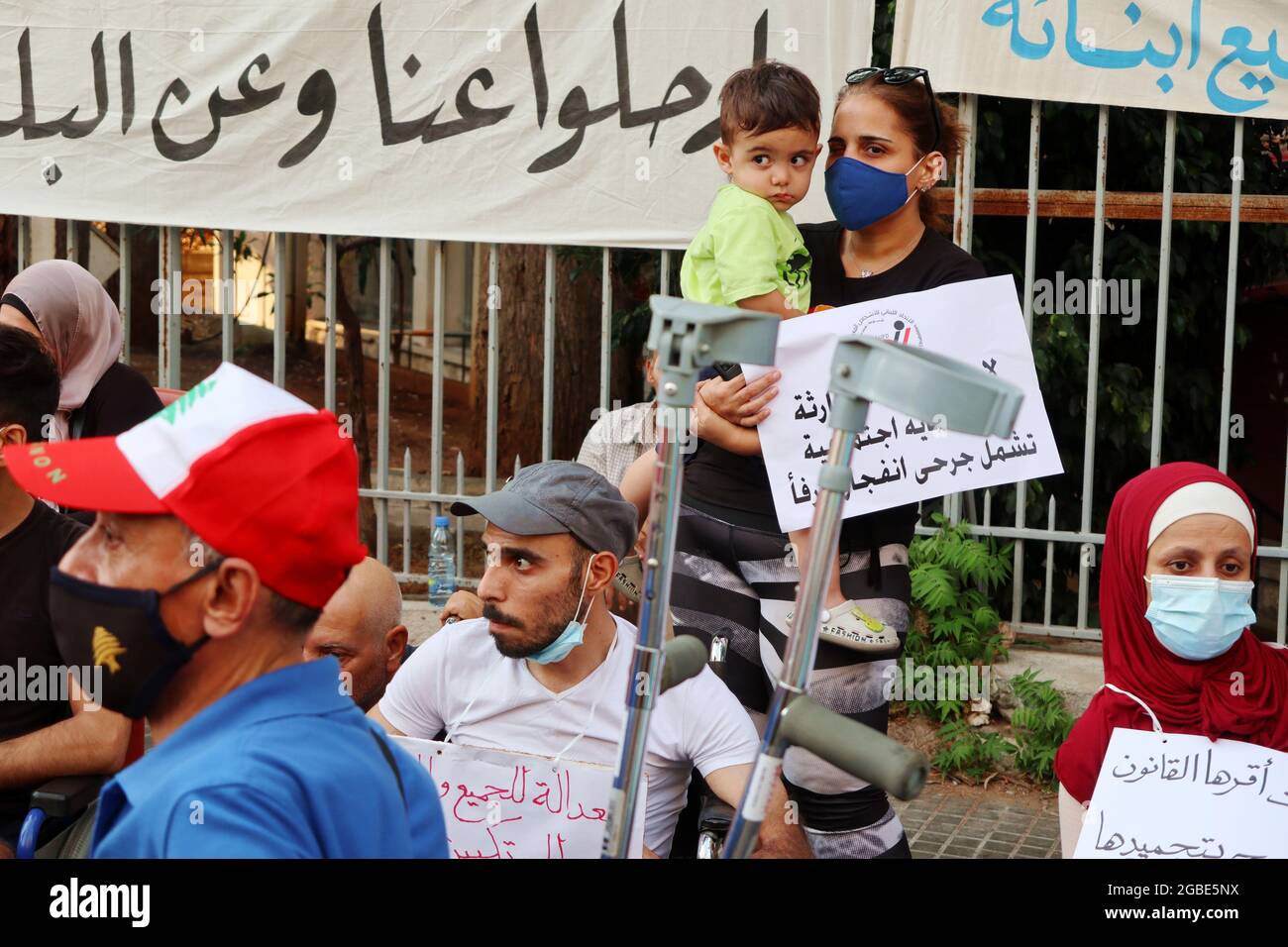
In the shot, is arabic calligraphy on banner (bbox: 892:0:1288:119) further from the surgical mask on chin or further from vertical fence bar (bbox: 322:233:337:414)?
the surgical mask on chin

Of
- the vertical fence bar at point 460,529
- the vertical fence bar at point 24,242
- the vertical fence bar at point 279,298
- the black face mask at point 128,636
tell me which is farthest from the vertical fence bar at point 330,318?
the black face mask at point 128,636

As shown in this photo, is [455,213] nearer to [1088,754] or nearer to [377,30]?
[377,30]

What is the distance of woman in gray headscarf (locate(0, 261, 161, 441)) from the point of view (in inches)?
168

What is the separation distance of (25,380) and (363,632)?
93 cm

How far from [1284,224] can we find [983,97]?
1479 mm

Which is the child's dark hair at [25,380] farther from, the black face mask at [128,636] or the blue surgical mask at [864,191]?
the blue surgical mask at [864,191]

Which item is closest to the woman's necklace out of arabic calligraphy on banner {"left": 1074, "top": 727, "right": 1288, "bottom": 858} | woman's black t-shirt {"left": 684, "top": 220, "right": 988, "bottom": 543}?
woman's black t-shirt {"left": 684, "top": 220, "right": 988, "bottom": 543}

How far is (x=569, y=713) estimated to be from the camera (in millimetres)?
3393

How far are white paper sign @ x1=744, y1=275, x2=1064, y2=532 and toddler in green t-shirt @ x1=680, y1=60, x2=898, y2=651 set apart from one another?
12cm

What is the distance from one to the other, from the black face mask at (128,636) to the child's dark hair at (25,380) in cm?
173

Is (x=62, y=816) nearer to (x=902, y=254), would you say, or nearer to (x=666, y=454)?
(x=666, y=454)

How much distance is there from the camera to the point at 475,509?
11.5 ft

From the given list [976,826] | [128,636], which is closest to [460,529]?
[976,826]

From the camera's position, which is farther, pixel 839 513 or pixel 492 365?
pixel 492 365
